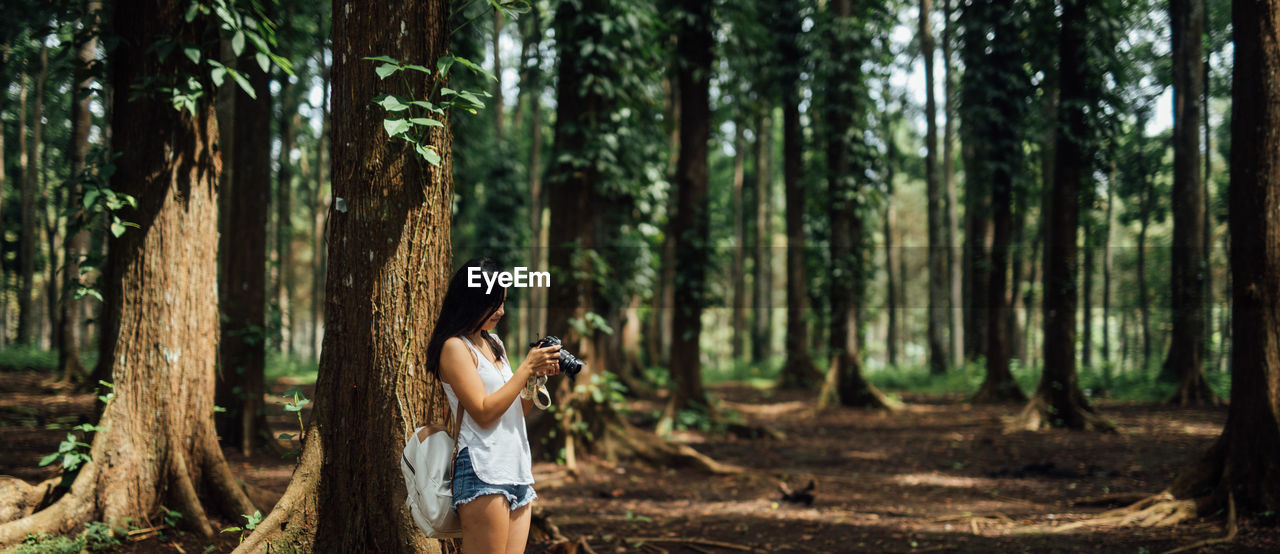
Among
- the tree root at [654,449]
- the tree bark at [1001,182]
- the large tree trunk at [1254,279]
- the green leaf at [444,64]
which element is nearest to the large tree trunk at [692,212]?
the tree root at [654,449]

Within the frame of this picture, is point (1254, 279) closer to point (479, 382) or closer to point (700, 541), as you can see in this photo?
point (700, 541)

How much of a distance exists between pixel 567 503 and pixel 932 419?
335 inches

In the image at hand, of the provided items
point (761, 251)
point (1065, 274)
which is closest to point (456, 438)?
point (1065, 274)

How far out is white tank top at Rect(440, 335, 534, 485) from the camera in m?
2.97

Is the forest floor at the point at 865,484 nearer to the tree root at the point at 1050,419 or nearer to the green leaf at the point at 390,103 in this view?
the tree root at the point at 1050,419

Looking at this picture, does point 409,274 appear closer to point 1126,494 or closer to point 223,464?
point 223,464

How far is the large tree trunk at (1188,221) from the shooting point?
1337 cm

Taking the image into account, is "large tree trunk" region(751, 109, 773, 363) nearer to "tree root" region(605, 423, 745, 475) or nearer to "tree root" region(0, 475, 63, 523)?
A: "tree root" region(605, 423, 745, 475)

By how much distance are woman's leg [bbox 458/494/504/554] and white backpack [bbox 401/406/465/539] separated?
0.24 feet

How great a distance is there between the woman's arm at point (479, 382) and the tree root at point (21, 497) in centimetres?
337

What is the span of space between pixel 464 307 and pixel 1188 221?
50.8 feet

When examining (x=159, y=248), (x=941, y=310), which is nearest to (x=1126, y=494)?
(x=159, y=248)

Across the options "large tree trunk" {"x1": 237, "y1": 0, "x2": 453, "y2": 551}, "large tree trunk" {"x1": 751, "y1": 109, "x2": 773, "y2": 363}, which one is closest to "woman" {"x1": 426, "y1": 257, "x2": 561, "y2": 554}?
"large tree trunk" {"x1": 237, "y1": 0, "x2": 453, "y2": 551}

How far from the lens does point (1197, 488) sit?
245 inches
